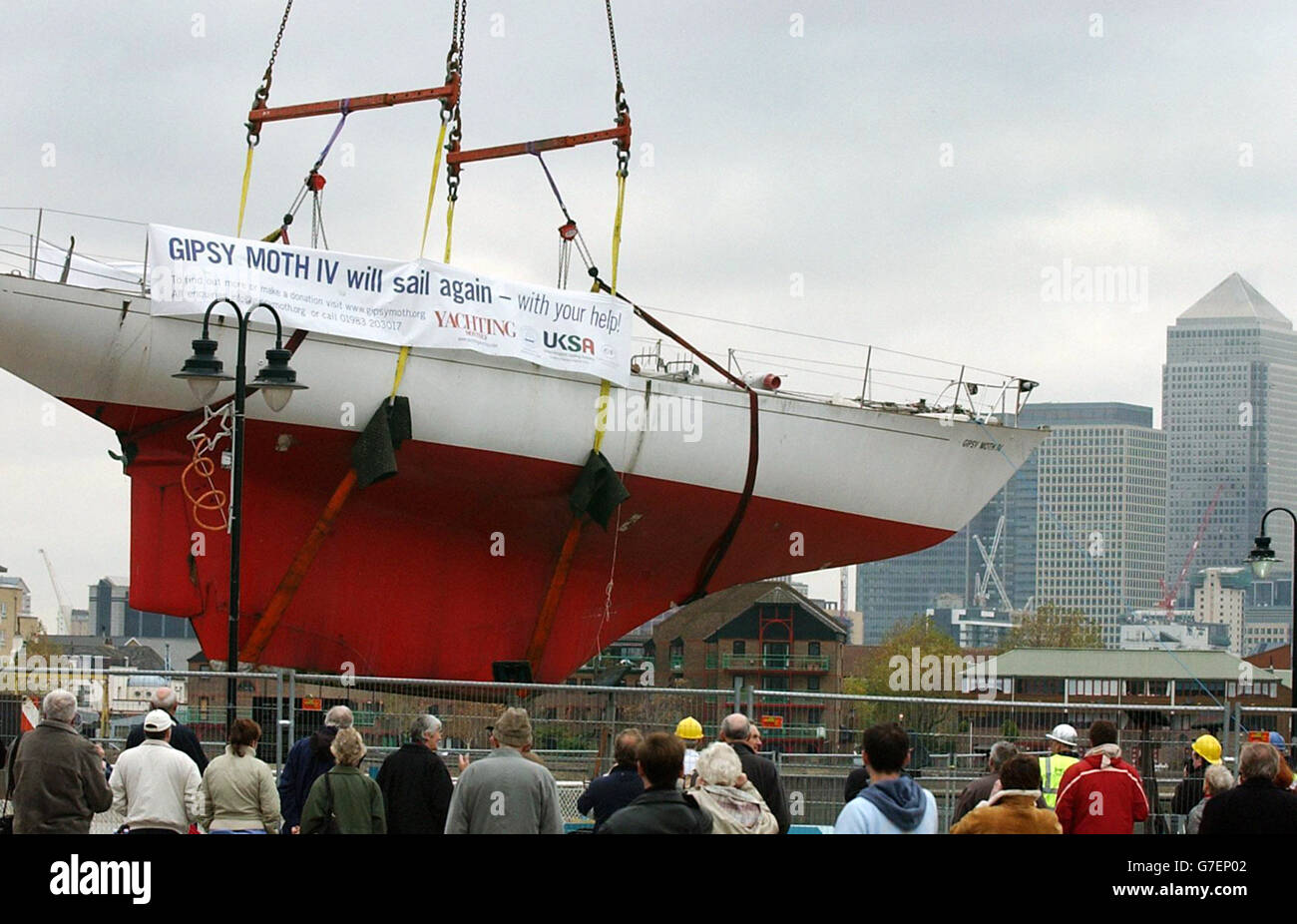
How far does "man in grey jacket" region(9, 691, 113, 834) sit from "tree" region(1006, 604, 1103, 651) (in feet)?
359

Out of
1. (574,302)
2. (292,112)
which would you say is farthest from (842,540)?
(292,112)

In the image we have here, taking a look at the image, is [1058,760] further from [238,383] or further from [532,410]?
[532,410]

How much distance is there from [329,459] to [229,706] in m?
11.1

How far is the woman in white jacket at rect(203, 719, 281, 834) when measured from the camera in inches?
400

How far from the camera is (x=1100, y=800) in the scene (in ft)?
32.2

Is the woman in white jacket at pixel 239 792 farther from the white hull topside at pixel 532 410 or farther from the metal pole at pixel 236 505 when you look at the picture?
the white hull topside at pixel 532 410

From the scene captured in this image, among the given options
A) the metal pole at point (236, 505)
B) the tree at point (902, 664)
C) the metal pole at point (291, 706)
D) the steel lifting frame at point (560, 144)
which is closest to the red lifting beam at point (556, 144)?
the steel lifting frame at point (560, 144)

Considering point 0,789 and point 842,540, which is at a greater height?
point 842,540

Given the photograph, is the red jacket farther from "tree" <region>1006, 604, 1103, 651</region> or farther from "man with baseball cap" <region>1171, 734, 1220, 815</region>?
"tree" <region>1006, 604, 1103, 651</region>

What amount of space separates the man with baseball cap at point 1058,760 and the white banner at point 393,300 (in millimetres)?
13328

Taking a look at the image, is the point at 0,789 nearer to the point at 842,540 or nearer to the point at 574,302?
the point at 574,302
